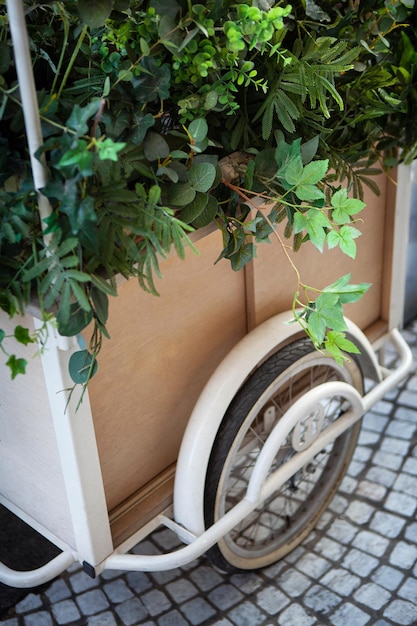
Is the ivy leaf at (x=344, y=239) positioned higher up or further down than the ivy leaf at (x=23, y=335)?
higher up

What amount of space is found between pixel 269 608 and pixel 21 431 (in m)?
0.87

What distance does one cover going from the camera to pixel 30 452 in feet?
5.02

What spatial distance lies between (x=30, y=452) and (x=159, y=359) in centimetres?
31

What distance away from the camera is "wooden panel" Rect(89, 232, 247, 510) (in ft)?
4.82

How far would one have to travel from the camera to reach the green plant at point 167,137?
44.6 inches

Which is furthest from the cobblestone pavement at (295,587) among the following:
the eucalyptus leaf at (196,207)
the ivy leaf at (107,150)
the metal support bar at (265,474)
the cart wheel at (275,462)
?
the ivy leaf at (107,150)

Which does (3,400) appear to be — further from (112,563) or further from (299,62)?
(299,62)

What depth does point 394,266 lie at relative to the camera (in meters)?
2.21

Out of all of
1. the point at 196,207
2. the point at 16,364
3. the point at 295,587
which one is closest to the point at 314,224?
the point at 196,207

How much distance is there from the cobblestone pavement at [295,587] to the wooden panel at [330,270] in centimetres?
57

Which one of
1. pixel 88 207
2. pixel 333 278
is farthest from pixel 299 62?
pixel 333 278

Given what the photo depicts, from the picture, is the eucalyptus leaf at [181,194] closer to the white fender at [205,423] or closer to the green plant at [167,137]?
the green plant at [167,137]

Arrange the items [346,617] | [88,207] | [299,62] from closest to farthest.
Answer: [88,207]
[299,62]
[346,617]

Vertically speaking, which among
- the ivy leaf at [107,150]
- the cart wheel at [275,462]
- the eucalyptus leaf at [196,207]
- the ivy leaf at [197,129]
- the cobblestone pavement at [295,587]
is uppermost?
the ivy leaf at [107,150]
